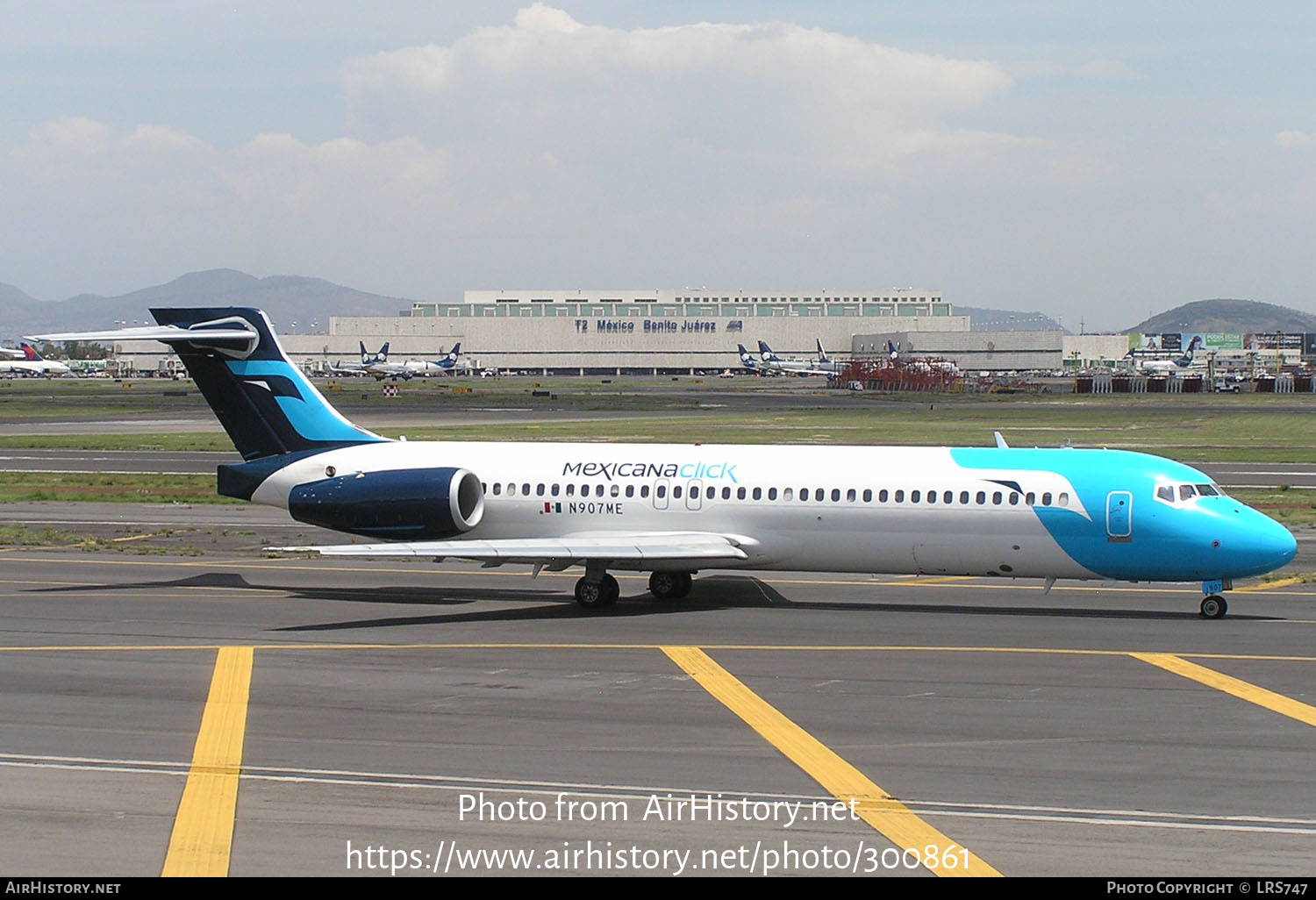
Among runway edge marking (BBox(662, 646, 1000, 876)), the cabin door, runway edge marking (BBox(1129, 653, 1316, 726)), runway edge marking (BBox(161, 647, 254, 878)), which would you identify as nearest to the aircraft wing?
runway edge marking (BBox(662, 646, 1000, 876))

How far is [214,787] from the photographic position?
1584cm

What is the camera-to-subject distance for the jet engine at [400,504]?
30.2 meters

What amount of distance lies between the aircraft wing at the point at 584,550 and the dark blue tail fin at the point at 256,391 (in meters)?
4.91

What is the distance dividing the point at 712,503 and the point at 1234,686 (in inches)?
447

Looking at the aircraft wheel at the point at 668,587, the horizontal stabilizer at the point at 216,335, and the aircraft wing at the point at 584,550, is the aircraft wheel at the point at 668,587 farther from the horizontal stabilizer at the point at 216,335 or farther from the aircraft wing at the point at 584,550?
the horizontal stabilizer at the point at 216,335

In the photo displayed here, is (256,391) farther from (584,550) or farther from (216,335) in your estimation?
(584,550)

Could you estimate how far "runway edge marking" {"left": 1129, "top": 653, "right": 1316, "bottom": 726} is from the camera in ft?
64.0

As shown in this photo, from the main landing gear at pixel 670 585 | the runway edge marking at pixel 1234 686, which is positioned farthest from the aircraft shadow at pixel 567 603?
the runway edge marking at pixel 1234 686

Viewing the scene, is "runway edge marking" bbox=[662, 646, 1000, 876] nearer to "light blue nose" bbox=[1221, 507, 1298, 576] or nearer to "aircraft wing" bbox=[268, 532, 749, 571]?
"aircraft wing" bbox=[268, 532, 749, 571]

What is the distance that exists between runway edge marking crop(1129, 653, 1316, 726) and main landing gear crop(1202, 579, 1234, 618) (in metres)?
4.14

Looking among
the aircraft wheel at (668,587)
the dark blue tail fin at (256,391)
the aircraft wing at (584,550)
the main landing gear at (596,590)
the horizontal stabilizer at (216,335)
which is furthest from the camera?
the dark blue tail fin at (256,391)

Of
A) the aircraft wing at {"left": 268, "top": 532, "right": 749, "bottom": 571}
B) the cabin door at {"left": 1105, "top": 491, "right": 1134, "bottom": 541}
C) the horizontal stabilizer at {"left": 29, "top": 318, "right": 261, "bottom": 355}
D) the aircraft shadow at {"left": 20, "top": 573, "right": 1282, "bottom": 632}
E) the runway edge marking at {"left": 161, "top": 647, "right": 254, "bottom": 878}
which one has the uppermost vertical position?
the horizontal stabilizer at {"left": 29, "top": 318, "right": 261, "bottom": 355}

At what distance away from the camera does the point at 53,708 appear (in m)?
19.6
